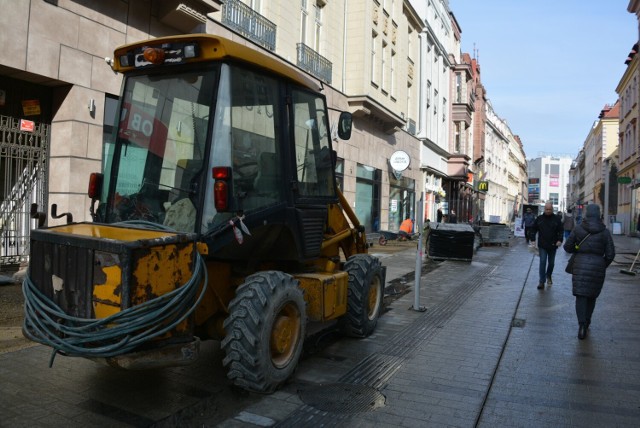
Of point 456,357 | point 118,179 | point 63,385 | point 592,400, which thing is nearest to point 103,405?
point 63,385

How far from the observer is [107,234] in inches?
142

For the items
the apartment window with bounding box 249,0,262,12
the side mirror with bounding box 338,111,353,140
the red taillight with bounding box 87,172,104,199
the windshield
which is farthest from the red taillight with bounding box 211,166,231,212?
the apartment window with bounding box 249,0,262,12

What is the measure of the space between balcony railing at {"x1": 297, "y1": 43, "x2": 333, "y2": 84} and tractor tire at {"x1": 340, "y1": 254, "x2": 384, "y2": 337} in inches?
443

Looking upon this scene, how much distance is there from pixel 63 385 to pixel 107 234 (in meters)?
1.63

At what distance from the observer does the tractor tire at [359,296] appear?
5.96 meters

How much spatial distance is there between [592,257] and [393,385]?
138 inches

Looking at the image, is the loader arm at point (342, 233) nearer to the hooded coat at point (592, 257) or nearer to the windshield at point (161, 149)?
the windshield at point (161, 149)

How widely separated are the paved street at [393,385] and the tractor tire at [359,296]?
0.16 meters

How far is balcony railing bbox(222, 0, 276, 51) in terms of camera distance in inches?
488

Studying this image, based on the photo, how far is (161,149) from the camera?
4.18m

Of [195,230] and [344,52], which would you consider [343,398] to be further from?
[344,52]

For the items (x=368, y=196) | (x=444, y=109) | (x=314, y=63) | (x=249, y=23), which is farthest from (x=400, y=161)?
(x=444, y=109)

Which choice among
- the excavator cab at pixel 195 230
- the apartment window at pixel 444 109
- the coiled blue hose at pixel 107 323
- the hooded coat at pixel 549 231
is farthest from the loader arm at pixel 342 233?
the apartment window at pixel 444 109

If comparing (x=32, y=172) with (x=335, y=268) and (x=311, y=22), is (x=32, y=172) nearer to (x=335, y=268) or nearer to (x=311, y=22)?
(x=335, y=268)
